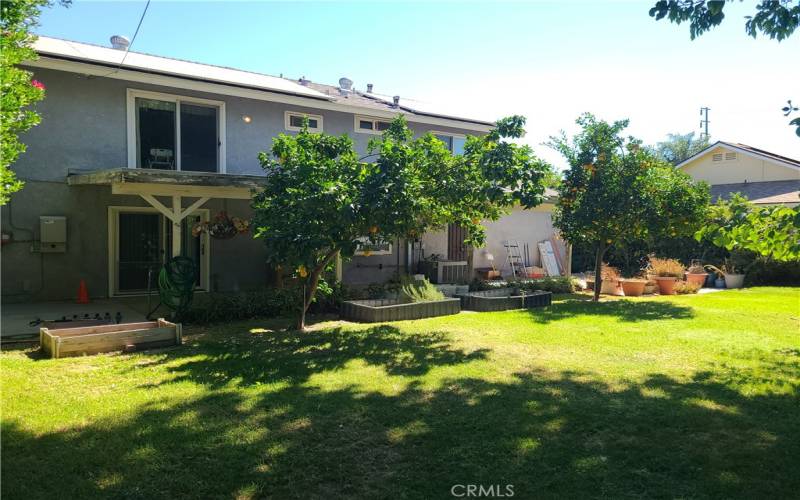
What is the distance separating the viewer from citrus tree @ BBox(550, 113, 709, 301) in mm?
13219

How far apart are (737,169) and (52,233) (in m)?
28.3

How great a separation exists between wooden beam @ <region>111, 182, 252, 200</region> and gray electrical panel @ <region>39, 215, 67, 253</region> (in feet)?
7.44

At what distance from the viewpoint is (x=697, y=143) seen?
5747 cm

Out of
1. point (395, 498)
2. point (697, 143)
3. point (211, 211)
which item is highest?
point (697, 143)

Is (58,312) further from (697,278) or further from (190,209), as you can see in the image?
(697,278)

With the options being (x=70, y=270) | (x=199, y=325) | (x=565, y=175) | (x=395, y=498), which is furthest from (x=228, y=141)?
(x=395, y=498)

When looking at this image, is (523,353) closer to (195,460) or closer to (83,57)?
(195,460)

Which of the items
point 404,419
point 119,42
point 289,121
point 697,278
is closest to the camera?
point 404,419

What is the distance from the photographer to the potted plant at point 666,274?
1631cm

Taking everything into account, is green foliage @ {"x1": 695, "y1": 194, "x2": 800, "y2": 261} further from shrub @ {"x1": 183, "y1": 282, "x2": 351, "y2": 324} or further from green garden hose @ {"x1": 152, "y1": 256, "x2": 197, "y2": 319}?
green garden hose @ {"x1": 152, "y1": 256, "x2": 197, "y2": 319}

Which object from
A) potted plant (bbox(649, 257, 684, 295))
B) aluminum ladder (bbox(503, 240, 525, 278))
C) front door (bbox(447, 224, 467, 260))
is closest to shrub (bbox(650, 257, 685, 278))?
potted plant (bbox(649, 257, 684, 295))

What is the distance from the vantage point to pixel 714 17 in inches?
221

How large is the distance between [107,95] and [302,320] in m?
7.01

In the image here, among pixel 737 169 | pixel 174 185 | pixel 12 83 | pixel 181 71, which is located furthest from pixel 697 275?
pixel 12 83
